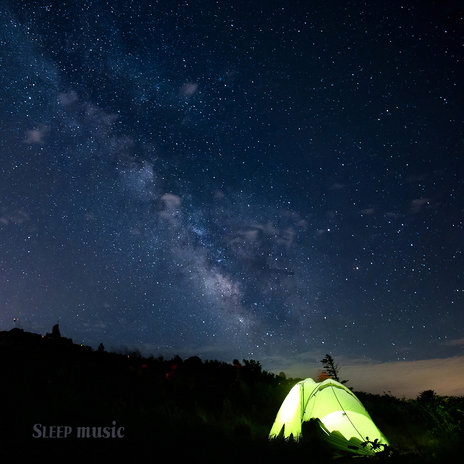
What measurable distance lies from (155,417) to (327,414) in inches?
179

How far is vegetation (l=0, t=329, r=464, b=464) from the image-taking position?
5.66 metres

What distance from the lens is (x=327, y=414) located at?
811 centimetres

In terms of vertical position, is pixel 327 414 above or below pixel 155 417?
below

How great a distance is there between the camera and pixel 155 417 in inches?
320

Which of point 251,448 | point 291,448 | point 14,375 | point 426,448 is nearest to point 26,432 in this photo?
point 251,448

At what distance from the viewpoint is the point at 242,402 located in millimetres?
13922

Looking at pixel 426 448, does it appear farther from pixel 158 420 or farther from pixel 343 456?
pixel 158 420

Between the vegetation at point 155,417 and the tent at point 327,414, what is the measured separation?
616 millimetres

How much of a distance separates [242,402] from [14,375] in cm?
909

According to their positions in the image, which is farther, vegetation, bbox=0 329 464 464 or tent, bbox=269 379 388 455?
tent, bbox=269 379 388 455

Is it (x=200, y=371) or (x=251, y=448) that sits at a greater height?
(x=200, y=371)

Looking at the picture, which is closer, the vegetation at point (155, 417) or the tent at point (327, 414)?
the vegetation at point (155, 417)

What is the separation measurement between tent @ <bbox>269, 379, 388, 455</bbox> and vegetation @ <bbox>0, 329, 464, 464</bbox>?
2.02 ft

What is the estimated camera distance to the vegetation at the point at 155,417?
566cm
